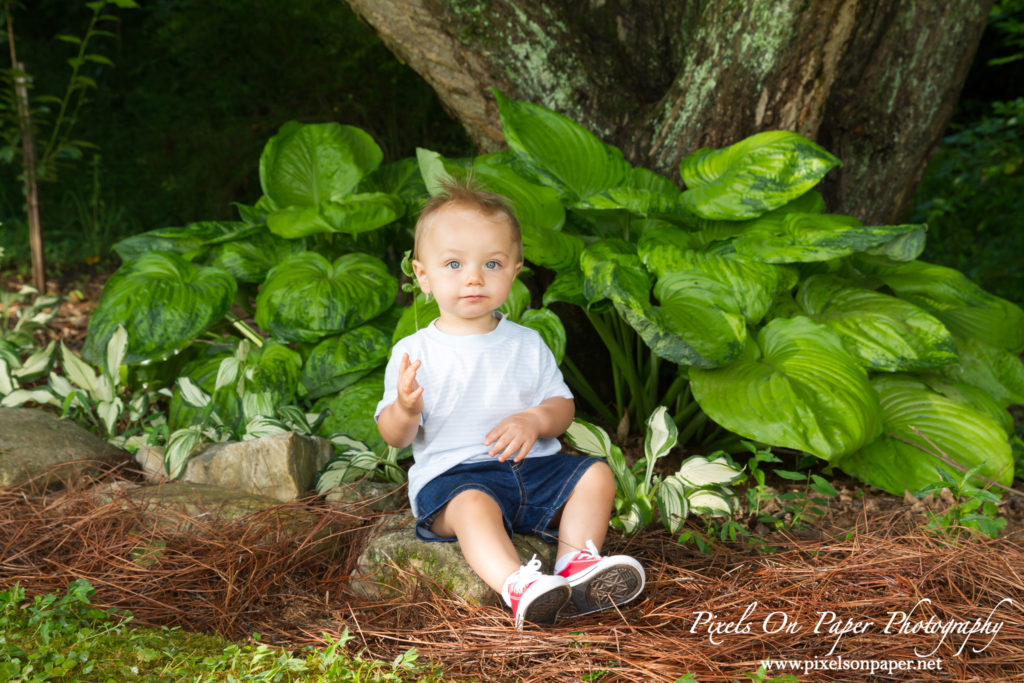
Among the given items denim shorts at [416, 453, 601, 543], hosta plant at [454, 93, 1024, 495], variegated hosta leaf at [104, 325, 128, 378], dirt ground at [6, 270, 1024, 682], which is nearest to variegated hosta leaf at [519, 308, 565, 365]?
hosta plant at [454, 93, 1024, 495]

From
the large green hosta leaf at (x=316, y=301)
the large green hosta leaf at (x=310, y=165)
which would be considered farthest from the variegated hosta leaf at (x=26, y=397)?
the large green hosta leaf at (x=310, y=165)

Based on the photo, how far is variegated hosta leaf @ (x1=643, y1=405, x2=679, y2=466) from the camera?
7.39ft

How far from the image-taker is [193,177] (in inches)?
245

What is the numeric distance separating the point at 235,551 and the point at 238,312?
3.24m

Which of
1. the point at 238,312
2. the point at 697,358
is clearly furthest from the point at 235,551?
the point at 238,312

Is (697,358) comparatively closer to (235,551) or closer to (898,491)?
(898,491)

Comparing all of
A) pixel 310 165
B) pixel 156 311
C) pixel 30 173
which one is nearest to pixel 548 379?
pixel 156 311

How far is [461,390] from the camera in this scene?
77.9 inches

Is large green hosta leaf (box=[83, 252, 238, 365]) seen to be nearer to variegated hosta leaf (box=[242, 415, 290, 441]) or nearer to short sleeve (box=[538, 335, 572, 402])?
variegated hosta leaf (box=[242, 415, 290, 441])

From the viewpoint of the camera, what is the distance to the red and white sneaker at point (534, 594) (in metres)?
1.64

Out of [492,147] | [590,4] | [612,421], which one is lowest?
[612,421]

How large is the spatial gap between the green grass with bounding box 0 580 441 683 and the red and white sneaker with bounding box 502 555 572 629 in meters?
0.19

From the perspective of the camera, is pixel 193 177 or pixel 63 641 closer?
pixel 63 641

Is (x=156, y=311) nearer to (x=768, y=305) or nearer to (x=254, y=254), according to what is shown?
(x=254, y=254)
